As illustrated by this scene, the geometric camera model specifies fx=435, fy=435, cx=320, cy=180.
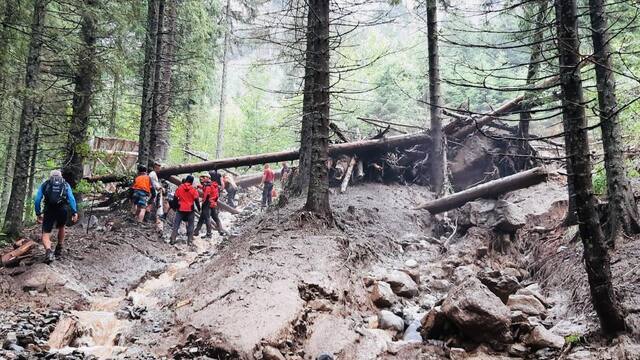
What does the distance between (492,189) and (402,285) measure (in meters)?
4.92

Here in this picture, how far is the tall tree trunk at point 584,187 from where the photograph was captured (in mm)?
5062

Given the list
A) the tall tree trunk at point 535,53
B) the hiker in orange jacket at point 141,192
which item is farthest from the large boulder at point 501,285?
the hiker in orange jacket at point 141,192

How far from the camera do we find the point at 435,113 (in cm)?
1502

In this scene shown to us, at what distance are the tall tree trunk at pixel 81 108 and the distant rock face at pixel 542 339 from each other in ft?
39.7

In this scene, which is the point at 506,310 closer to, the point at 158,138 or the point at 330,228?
the point at 330,228

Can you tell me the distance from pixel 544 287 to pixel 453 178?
26.5 ft

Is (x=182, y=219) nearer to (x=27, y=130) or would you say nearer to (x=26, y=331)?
(x=27, y=130)

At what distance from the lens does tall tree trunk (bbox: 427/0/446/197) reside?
564 inches

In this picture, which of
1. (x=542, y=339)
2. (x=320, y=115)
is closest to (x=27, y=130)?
(x=320, y=115)

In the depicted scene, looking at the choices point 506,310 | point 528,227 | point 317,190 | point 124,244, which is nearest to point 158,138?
point 124,244

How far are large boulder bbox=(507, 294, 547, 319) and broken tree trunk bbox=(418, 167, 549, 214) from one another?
15.4ft

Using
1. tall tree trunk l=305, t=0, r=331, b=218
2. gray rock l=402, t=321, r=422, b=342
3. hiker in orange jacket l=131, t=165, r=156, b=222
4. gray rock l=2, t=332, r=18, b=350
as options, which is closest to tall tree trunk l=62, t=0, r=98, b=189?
hiker in orange jacket l=131, t=165, r=156, b=222

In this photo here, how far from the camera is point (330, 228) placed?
943cm

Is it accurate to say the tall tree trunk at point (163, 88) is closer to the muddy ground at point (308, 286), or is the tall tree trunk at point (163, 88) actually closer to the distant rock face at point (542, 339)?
the muddy ground at point (308, 286)
